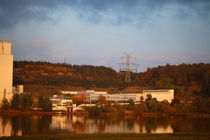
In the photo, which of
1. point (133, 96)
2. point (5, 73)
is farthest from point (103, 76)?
point (5, 73)

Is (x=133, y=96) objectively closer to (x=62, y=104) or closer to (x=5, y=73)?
(x=62, y=104)

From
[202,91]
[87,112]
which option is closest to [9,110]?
[87,112]

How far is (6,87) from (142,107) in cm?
1813

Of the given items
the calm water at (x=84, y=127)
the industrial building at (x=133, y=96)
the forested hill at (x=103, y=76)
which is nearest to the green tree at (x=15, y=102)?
the calm water at (x=84, y=127)

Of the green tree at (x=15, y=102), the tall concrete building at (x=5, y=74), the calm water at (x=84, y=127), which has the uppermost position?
the tall concrete building at (x=5, y=74)

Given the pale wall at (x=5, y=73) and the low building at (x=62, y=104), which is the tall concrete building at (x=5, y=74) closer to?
the pale wall at (x=5, y=73)

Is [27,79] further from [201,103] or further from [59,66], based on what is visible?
[201,103]

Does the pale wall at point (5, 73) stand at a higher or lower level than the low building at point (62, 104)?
higher

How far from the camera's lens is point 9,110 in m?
45.1

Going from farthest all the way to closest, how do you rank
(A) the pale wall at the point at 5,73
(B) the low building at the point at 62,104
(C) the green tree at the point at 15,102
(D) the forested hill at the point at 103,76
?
(D) the forested hill at the point at 103,76 < (B) the low building at the point at 62,104 < (A) the pale wall at the point at 5,73 < (C) the green tree at the point at 15,102

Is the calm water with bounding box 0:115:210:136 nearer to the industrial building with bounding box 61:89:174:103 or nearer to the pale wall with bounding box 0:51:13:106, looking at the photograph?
the pale wall with bounding box 0:51:13:106

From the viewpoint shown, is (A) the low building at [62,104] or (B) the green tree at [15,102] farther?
(A) the low building at [62,104]

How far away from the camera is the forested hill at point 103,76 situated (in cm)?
7825

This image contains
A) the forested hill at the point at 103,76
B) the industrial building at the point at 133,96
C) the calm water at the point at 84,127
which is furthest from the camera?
the forested hill at the point at 103,76
